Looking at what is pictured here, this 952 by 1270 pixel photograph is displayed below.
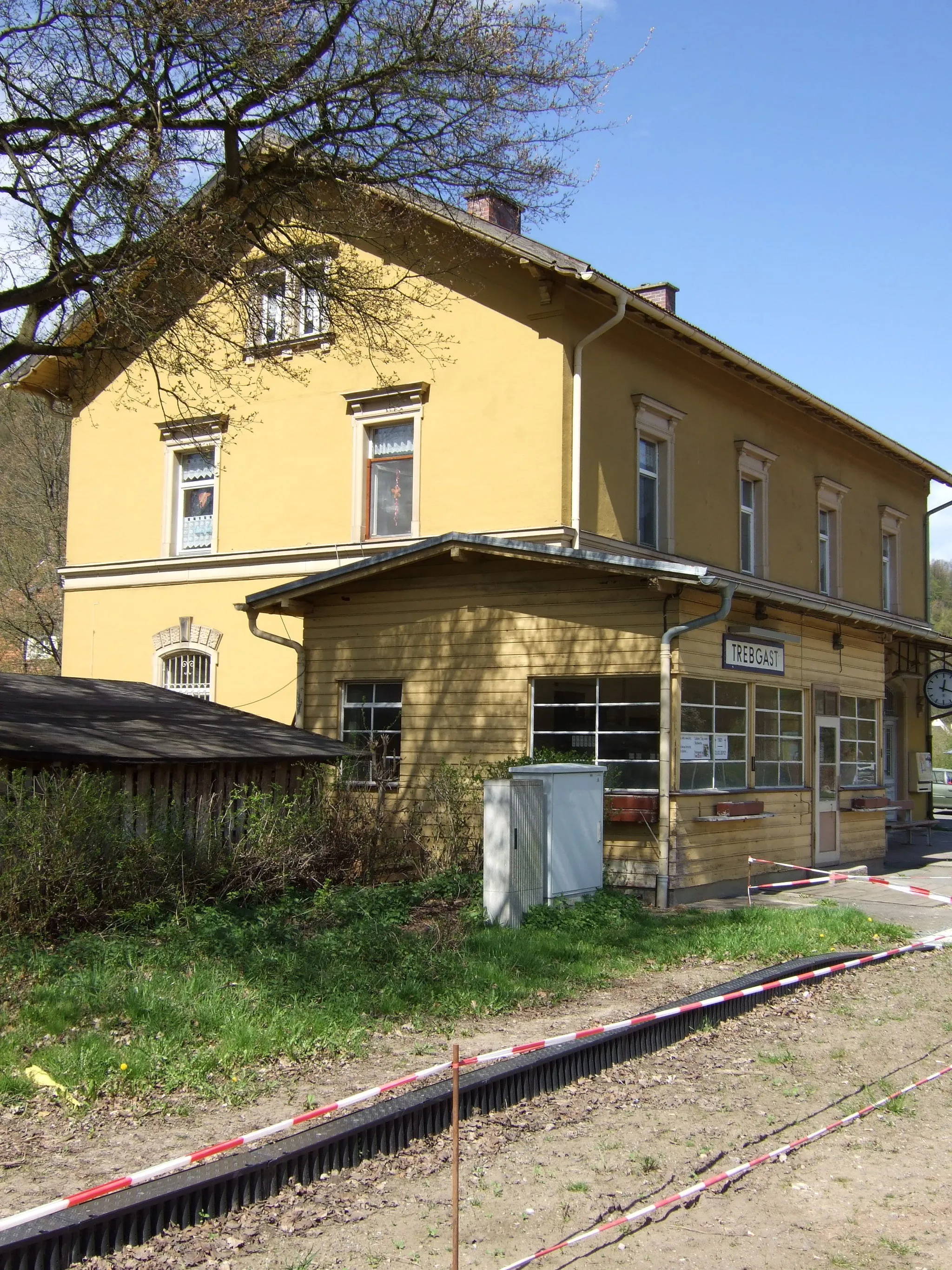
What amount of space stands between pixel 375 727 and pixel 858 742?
297 inches

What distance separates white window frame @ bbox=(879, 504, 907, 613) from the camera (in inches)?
1071

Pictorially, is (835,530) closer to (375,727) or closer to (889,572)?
(889,572)

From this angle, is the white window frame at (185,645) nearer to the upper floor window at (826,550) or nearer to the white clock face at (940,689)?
the upper floor window at (826,550)

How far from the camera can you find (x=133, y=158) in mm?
11797

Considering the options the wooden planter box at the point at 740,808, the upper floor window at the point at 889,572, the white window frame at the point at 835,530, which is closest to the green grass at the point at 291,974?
the wooden planter box at the point at 740,808

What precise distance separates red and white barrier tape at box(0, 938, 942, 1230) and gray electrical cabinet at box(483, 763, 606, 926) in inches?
113

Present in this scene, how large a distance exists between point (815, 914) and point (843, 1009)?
367 centimetres

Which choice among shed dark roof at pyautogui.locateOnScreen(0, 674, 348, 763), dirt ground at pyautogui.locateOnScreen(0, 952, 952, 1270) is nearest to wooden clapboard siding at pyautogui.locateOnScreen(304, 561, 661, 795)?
shed dark roof at pyautogui.locateOnScreen(0, 674, 348, 763)

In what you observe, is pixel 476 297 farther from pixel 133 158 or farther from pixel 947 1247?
pixel 947 1247

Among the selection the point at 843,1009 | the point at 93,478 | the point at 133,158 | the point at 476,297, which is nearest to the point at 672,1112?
Result: the point at 843,1009

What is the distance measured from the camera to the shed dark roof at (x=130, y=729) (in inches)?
459

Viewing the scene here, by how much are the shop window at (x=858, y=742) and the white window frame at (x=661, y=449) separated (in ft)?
11.8

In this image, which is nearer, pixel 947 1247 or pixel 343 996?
pixel 947 1247

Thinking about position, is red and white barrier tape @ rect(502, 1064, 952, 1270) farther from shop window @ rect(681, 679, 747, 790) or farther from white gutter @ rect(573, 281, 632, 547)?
white gutter @ rect(573, 281, 632, 547)
